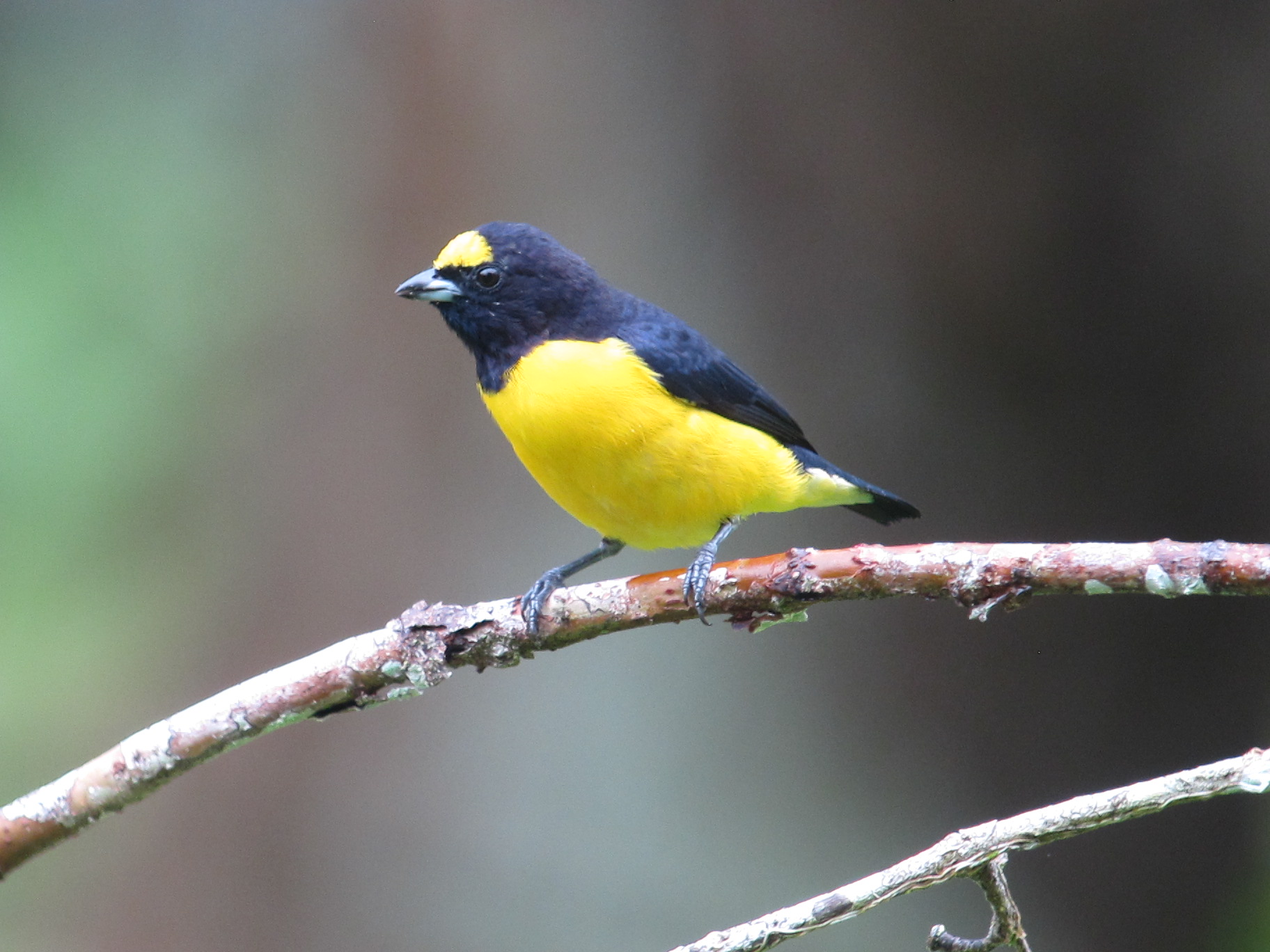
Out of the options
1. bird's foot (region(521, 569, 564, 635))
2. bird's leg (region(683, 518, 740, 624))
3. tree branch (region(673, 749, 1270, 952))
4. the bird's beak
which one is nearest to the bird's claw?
bird's leg (region(683, 518, 740, 624))

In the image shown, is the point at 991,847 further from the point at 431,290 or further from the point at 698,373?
the point at 431,290

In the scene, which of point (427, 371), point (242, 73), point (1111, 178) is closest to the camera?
point (1111, 178)

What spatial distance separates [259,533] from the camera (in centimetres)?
545

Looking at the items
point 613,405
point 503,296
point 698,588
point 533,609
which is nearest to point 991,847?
point 698,588

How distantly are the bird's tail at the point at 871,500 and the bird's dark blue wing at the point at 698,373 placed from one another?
73mm

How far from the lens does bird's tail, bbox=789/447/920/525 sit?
3824mm

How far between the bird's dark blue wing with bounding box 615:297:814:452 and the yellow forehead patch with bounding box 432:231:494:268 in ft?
1.60

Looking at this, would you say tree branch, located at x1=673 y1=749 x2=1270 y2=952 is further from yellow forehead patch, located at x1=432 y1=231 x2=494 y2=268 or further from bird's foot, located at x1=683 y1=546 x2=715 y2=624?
yellow forehead patch, located at x1=432 y1=231 x2=494 y2=268

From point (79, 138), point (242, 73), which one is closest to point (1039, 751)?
point (242, 73)

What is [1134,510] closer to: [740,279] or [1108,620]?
[1108,620]

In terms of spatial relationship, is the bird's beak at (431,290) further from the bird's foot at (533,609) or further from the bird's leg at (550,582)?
the bird's foot at (533,609)

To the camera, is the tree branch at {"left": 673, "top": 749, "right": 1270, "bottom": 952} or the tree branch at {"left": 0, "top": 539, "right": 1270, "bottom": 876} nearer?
the tree branch at {"left": 673, "top": 749, "right": 1270, "bottom": 952}

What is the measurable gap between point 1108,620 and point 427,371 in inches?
131

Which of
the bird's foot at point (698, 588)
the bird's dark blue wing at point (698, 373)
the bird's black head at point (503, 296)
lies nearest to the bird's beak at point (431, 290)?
the bird's black head at point (503, 296)
